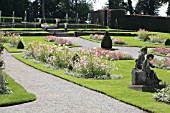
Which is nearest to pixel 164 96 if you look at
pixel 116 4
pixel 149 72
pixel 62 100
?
pixel 149 72

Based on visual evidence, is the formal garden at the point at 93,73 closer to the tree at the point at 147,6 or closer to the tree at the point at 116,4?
the tree at the point at 147,6

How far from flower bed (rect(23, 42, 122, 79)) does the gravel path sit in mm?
1162

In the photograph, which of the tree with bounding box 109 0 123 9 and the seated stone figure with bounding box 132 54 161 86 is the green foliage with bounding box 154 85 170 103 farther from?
the tree with bounding box 109 0 123 9

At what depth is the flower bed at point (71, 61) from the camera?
16281 millimetres

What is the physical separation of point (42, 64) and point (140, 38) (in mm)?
20461

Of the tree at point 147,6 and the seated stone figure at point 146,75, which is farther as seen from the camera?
the tree at point 147,6

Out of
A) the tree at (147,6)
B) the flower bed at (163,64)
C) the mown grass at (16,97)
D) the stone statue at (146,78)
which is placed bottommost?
the flower bed at (163,64)

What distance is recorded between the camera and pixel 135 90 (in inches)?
515

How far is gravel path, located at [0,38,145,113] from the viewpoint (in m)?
10.2

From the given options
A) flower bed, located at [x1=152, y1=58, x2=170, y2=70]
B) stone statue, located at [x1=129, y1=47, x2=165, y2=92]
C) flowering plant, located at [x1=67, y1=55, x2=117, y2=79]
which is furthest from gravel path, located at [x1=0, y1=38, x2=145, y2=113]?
flower bed, located at [x1=152, y1=58, x2=170, y2=70]

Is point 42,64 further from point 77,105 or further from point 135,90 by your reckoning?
point 77,105

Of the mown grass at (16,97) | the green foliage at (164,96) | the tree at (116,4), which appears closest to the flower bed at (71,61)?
the mown grass at (16,97)

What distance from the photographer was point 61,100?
37.5ft

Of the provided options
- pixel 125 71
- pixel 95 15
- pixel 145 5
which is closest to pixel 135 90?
pixel 125 71
